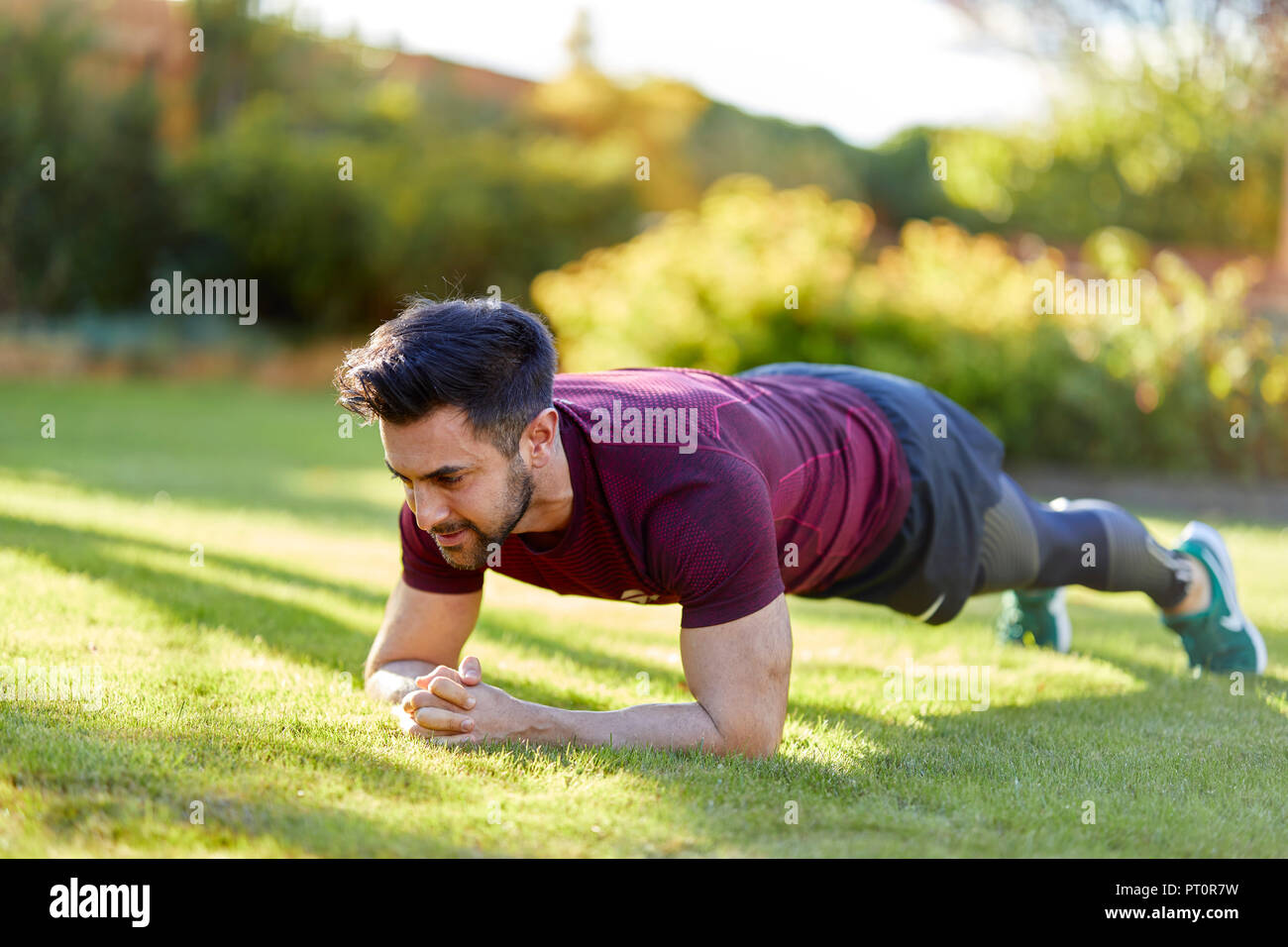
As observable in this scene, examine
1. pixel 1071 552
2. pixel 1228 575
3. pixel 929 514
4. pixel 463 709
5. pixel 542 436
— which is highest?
pixel 542 436

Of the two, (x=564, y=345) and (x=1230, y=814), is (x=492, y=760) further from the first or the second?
(x=564, y=345)

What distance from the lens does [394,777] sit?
2.48 metres

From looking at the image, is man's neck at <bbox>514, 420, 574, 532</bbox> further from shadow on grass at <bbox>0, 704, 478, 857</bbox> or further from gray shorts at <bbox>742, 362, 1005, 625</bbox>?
gray shorts at <bbox>742, 362, 1005, 625</bbox>

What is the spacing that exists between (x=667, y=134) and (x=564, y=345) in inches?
409

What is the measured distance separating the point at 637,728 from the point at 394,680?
0.69 m

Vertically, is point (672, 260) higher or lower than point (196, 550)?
higher

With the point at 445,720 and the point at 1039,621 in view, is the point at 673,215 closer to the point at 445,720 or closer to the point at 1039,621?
the point at 1039,621

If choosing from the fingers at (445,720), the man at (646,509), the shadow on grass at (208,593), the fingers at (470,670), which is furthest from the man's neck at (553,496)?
the shadow on grass at (208,593)

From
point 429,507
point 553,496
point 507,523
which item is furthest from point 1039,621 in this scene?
point 429,507

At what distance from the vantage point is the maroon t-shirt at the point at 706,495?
264cm

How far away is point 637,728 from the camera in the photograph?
2732mm
